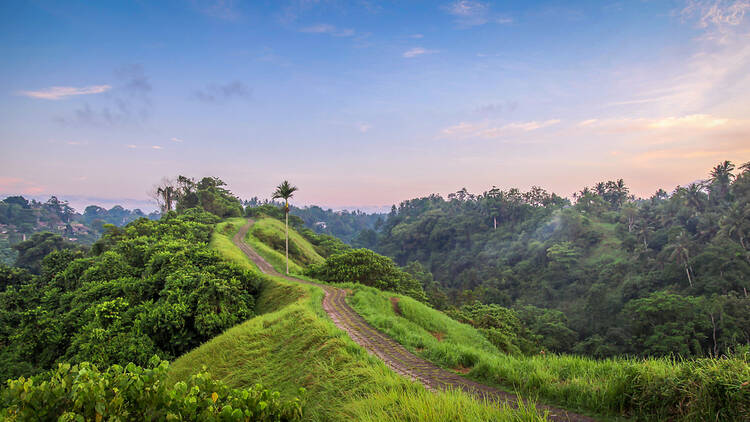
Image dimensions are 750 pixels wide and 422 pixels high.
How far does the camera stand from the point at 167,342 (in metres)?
13.5

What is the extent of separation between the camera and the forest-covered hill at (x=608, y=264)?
28.1 m

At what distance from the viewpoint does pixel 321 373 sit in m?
6.76

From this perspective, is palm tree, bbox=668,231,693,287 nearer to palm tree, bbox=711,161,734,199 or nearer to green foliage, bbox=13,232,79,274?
palm tree, bbox=711,161,734,199

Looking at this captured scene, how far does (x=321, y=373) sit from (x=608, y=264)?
2342 inches

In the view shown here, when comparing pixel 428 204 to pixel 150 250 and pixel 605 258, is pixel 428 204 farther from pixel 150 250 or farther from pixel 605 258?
pixel 150 250

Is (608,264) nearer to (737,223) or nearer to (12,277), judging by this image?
(737,223)

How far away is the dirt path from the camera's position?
17.2 ft

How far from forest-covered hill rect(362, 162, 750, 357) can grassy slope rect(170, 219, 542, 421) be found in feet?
12.6

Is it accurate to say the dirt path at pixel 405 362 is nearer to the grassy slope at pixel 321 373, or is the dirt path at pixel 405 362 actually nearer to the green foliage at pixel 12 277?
the grassy slope at pixel 321 373

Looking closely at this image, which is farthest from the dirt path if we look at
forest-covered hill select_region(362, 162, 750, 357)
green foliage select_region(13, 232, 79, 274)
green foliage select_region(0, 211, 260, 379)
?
green foliage select_region(13, 232, 79, 274)

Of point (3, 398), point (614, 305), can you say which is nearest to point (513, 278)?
point (614, 305)

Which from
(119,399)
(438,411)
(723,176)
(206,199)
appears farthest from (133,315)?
(723,176)

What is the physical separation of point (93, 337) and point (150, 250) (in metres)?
10.4

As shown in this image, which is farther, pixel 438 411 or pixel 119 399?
pixel 438 411
